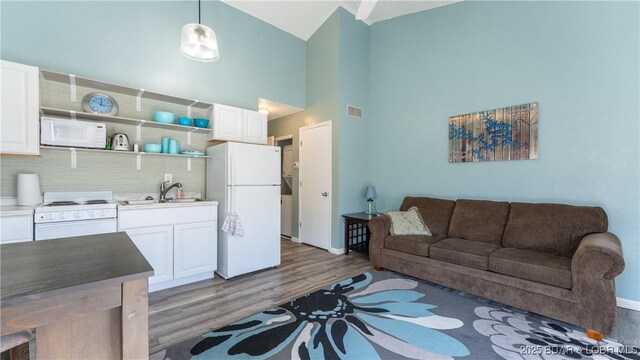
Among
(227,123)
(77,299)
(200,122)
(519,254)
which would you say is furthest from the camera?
(227,123)

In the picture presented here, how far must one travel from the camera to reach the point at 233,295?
271cm

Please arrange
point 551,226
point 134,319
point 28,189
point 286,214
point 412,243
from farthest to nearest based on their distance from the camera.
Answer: point 286,214, point 412,243, point 551,226, point 28,189, point 134,319

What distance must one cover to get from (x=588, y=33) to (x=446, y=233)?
2483 mm

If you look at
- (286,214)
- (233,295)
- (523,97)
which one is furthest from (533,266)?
(286,214)

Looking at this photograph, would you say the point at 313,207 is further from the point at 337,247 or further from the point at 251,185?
the point at 251,185

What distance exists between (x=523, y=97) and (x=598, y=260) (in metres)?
1.89

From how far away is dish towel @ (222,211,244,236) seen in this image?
3.02 m

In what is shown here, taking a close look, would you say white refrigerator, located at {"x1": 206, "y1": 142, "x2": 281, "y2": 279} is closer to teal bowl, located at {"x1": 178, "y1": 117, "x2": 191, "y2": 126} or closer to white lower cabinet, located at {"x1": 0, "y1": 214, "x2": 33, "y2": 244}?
teal bowl, located at {"x1": 178, "y1": 117, "x2": 191, "y2": 126}

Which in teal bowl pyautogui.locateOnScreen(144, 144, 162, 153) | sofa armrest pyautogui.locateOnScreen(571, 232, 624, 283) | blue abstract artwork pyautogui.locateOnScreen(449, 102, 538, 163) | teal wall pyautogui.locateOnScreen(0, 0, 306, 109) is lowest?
sofa armrest pyautogui.locateOnScreen(571, 232, 624, 283)

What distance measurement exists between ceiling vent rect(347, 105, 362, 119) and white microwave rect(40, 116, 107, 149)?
3.12 meters

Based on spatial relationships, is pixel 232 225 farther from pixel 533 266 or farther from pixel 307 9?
pixel 307 9

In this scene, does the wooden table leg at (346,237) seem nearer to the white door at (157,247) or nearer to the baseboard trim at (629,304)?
the white door at (157,247)

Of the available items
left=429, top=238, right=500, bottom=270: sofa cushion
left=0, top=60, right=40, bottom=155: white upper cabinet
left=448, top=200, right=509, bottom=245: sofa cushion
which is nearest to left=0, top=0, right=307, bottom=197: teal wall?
left=0, top=60, right=40, bottom=155: white upper cabinet

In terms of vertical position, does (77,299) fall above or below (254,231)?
above
